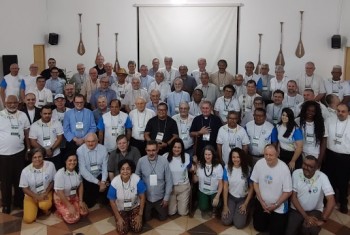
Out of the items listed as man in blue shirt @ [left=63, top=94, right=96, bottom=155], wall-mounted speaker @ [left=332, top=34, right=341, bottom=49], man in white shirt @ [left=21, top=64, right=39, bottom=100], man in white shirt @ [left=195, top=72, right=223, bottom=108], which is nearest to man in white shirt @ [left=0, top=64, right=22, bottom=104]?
man in white shirt @ [left=21, top=64, right=39, bottom=100]

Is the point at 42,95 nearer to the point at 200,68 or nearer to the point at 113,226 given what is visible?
the point at 113,226

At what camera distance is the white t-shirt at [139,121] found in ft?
16.9

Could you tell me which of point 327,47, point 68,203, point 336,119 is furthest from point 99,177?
point 327,47

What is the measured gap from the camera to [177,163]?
4609mm

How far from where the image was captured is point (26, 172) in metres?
4.36

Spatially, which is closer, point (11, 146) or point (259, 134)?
point (11, 146)

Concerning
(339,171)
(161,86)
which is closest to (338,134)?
(339,171)

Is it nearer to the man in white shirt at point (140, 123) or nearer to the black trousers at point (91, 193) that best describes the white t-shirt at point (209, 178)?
the man in white shirt at point (140, 123)

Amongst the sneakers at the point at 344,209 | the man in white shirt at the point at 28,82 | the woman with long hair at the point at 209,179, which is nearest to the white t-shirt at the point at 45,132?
the man in white shirt at the point at 28,82

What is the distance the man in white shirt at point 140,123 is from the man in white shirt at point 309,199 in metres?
2.19

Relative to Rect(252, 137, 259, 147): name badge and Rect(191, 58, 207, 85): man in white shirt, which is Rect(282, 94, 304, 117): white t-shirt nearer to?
Rect(252, 137, 259, 147): name badge

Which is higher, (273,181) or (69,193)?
(273,181)

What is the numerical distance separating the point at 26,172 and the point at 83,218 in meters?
0.93

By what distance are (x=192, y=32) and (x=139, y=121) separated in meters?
3.97
